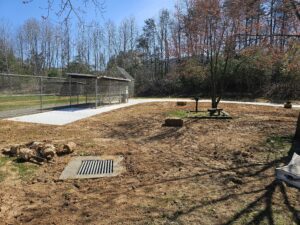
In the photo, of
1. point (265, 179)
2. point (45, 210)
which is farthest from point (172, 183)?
point (45, 210)

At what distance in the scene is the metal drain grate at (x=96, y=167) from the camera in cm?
505

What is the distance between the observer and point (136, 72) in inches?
1697

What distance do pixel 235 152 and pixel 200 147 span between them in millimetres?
867

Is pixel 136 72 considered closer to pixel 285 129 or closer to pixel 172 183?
pixel 285 129

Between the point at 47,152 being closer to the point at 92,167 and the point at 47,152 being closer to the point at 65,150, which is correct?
the point at 65,150

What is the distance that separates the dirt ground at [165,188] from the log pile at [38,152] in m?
0.24

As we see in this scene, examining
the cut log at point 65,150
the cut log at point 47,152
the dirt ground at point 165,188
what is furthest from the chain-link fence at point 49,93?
the cut log at point 47,152

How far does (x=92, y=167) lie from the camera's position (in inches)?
210

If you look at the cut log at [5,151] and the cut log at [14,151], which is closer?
the cut log at [14,151]

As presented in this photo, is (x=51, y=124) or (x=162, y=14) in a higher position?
(x=162, y=14)

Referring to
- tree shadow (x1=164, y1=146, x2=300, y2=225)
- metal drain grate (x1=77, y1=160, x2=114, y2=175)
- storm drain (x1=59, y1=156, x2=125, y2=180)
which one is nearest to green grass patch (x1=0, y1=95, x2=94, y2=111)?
storm drain (x1=59, y1=156, x2=125, y2=180)

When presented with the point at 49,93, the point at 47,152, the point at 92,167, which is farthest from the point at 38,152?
the point at 49,93

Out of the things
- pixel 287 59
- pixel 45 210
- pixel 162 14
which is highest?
pixel 162 14

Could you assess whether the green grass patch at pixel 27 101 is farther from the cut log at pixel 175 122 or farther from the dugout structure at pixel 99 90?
the cut log at pixel 175 122
